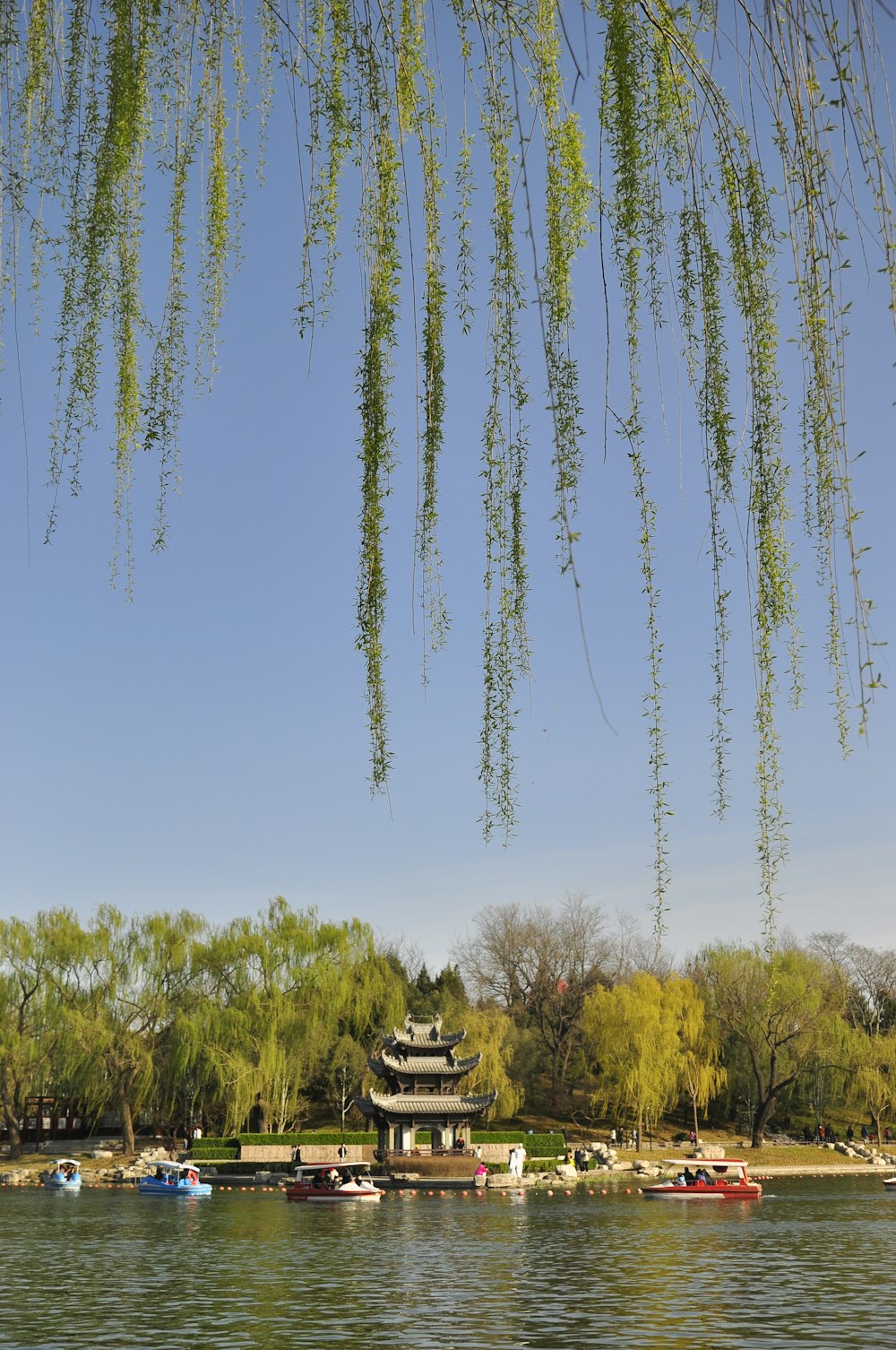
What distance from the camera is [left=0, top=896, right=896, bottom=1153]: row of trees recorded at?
3097 centimetres

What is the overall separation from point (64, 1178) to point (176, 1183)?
3.30m

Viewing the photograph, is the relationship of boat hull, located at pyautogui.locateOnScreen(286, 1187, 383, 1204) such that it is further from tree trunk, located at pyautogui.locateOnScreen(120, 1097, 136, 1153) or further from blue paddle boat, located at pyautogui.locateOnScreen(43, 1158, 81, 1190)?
tree trunk, located at pyautogui.locateOnScreen(120, 1097, 136, 1153)

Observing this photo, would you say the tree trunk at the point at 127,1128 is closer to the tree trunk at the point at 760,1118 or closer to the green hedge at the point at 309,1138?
the green hedge at the point at 309,1138

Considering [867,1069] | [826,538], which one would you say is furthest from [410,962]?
[826,538]

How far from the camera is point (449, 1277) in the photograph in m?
13.3

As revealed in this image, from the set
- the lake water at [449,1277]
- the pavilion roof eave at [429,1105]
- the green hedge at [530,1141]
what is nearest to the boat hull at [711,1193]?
the lake water at [449,1277]

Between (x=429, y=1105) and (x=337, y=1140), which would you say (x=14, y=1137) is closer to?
(x=337, y=1140)

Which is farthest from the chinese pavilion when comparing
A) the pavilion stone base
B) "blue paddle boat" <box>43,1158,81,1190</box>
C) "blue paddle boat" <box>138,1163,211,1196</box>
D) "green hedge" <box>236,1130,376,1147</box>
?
"blue paddle boat" <box>43,1158,81,1190</box>

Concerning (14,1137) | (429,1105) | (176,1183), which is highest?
(429,1105)

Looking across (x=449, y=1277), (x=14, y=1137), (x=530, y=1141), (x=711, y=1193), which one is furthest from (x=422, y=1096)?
(x=449, y=1277)

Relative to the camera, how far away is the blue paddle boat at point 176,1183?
2542cm

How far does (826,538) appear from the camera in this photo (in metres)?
2.31

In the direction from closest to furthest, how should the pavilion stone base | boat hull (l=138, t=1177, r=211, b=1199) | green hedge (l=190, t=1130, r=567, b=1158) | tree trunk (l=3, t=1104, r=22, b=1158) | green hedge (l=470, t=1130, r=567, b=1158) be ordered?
boat hull (l=138, t=1177, r=211, b=1199) < the pavilion stone base < green hedge (l=190, t=1130, r=567, b=1158) < green hedge (l=470, t=1130, r=567, b=1158) < tree trunk (l=3, t=1104, r=22, b=1158)

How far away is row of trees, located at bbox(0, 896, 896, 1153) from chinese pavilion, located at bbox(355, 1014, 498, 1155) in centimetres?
218
